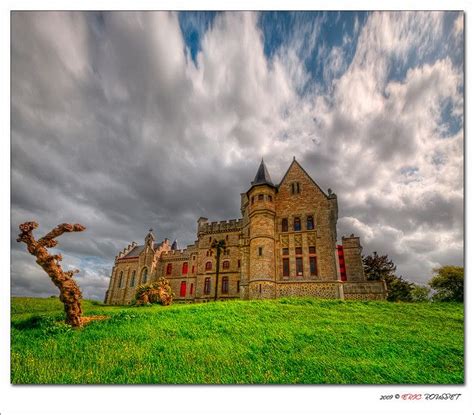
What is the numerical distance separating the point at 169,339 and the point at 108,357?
74.4 inches

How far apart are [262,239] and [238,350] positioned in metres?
13.1

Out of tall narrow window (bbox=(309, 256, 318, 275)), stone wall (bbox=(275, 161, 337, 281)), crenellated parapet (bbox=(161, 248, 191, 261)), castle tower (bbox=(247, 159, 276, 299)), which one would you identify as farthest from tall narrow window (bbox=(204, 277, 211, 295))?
tall narrow window (bbox=(309, 256, 318, 275))

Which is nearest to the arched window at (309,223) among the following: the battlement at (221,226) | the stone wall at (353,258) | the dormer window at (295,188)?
the dormer window at (295,188)

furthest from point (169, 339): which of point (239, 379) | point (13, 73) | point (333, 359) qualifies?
point (13, 73)

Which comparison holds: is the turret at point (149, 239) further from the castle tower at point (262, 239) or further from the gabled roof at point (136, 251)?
the castle tower at point (262, 239)

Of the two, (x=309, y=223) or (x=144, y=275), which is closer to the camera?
(x=309, y=223)

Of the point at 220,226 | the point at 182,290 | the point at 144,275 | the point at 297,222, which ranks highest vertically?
the point at 220,226

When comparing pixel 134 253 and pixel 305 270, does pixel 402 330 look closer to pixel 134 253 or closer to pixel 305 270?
pixel 305 270

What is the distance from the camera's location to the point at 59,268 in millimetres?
9203

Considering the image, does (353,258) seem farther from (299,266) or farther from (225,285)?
(225,285)

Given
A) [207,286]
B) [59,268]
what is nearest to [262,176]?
[207,286]

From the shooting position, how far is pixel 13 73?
243 inches

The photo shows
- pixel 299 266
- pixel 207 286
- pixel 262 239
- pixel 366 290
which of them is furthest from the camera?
pixel 207 286
